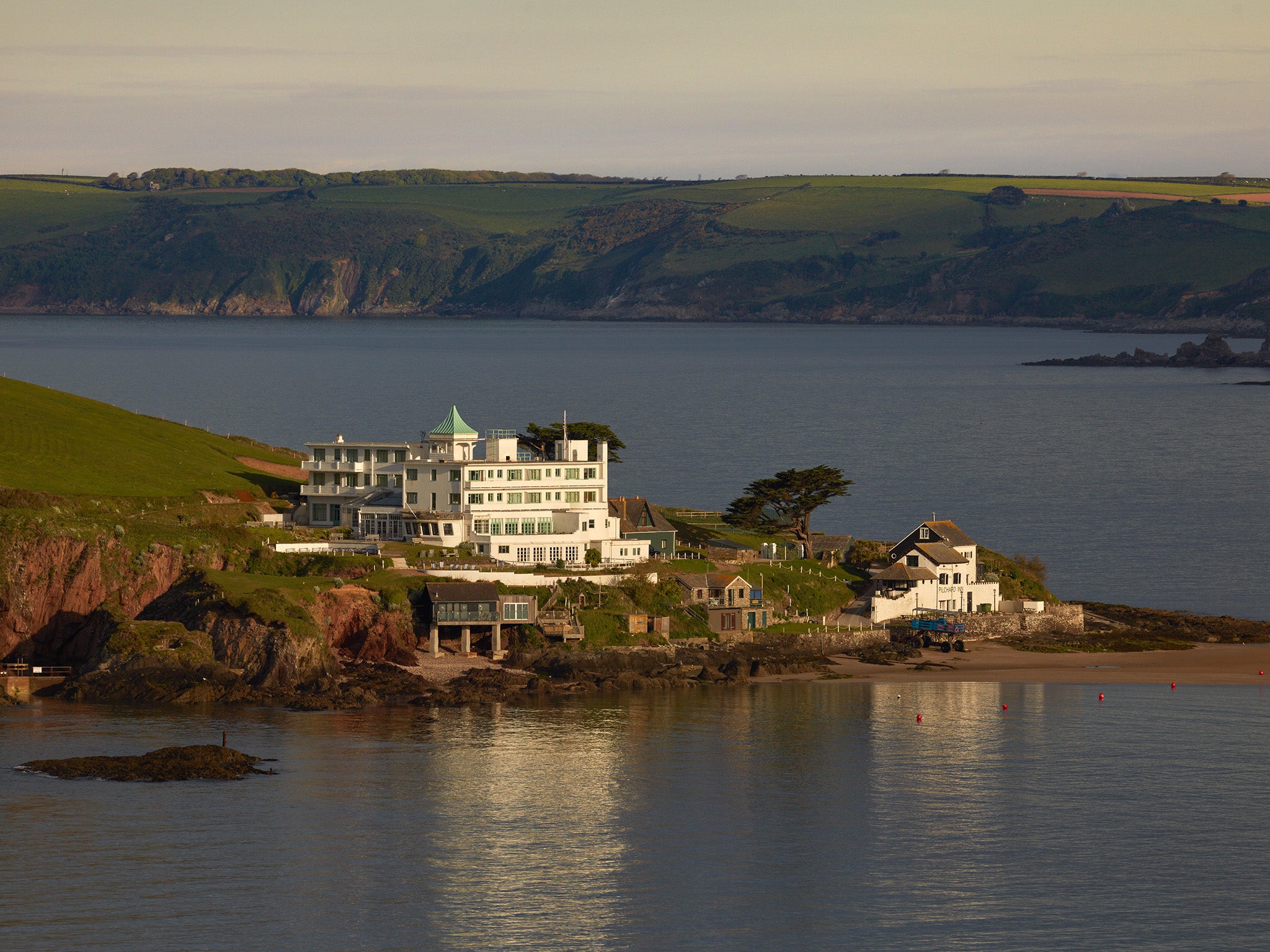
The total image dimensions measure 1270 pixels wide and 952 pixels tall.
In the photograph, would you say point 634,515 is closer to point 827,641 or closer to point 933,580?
point 827,641

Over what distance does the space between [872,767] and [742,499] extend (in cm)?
4308

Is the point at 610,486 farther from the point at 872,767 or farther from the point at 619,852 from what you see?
the point at 619,852

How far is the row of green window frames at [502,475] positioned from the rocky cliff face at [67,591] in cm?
1670

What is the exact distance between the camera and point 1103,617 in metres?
116

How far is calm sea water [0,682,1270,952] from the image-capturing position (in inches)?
2189

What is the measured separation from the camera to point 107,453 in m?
116

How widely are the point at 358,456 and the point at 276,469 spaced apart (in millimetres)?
16230

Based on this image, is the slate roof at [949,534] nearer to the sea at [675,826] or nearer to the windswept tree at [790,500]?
the windswept tree at [790,500]

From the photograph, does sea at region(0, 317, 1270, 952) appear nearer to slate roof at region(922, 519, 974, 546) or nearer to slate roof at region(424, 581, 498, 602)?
slate roof at region(424, 581, 498, 602)

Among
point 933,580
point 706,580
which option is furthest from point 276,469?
point 933,580

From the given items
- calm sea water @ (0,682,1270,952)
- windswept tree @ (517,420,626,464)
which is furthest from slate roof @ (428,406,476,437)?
calm sea water @ (0,682,1270,952)

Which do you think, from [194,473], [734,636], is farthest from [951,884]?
[194,473]

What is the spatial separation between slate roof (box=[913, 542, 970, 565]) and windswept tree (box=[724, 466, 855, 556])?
740cm

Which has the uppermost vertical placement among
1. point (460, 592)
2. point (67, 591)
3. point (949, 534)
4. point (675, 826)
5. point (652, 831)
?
point (949, 534)
